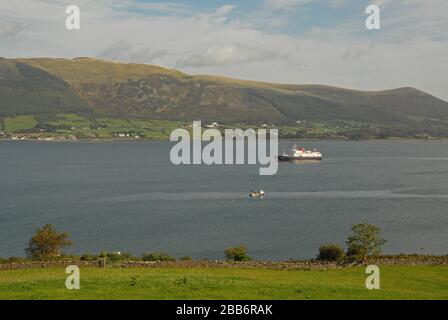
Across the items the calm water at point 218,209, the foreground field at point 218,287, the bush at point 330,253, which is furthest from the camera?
the calm water at point 218,209

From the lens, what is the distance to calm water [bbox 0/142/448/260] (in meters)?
74.2

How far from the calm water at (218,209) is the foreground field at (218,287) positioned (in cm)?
3087

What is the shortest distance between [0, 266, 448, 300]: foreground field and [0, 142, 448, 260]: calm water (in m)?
30.9

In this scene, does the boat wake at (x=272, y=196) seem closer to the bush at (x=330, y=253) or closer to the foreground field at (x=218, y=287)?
Result: the bush at (x=330, y=253)

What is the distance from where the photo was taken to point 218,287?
1110 inches

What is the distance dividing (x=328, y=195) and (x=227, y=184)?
29.6 metres

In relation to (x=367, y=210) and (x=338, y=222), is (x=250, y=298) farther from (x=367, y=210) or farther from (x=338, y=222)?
(x=367, y=210)

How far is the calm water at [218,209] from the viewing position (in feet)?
244

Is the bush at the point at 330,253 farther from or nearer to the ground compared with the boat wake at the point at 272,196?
nearer to the ground

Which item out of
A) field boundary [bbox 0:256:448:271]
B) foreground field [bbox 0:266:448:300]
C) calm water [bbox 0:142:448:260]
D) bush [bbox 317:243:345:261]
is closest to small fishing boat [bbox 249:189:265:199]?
calm water [bbox 0:142:448:260]

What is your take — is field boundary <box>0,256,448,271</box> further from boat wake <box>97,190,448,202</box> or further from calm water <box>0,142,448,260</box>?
boat wake <box>97,190,448,202</box>

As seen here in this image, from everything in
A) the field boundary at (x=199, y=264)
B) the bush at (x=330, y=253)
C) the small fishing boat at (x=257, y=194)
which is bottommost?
the bush at (x=330, y=253)

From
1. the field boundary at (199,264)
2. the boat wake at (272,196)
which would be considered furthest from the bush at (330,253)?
the boat wake at (272,196)
